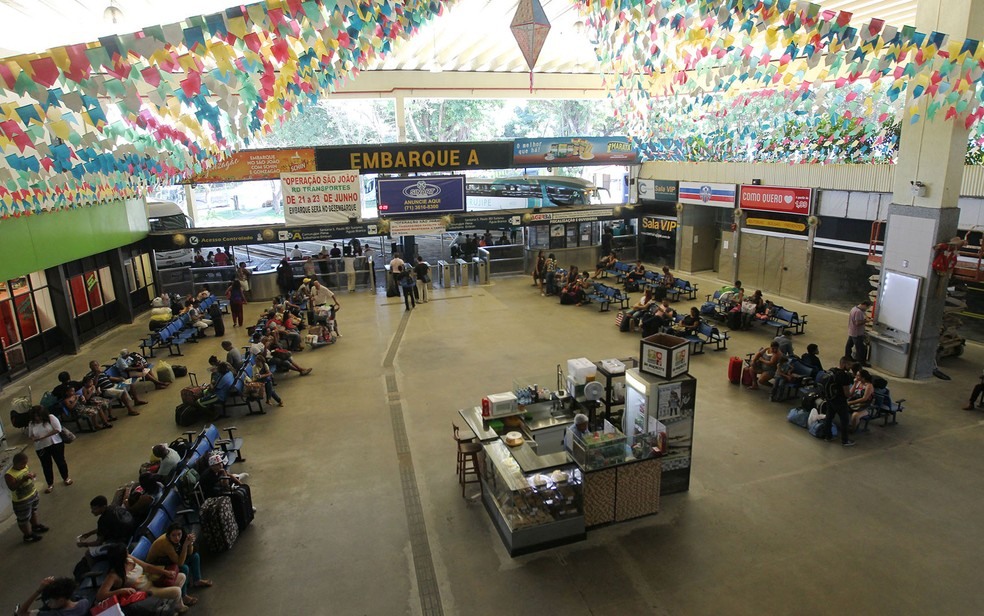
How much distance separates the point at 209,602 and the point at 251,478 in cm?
262

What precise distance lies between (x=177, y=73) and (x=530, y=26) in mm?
4856

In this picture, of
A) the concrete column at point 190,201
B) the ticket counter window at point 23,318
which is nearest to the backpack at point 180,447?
the ticket counter window at point 23,318

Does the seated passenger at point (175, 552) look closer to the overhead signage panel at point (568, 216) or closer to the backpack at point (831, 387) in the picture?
the backpack at point (831, 387)

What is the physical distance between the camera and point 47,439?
821 cm

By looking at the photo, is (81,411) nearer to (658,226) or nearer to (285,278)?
(285,278)

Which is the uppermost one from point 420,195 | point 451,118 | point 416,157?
point 451,118

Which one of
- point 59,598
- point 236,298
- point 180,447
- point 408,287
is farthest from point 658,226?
point 59,598

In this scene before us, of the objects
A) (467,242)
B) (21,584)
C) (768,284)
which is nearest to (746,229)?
(768,284)

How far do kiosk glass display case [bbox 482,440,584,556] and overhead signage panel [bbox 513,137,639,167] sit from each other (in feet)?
53.9

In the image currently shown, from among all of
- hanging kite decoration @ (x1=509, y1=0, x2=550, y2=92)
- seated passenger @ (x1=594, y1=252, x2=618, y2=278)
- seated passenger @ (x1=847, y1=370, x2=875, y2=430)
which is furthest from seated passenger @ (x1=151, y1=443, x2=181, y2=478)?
seated passenger @ (x1=594, y1=252, x2=618, y2=278)

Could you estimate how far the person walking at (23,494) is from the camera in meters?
7.17

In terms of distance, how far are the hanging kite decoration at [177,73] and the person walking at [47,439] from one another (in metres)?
3.18

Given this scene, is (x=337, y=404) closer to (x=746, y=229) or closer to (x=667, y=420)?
(x=667, y=420)

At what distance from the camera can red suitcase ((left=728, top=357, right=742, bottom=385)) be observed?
446 inches
